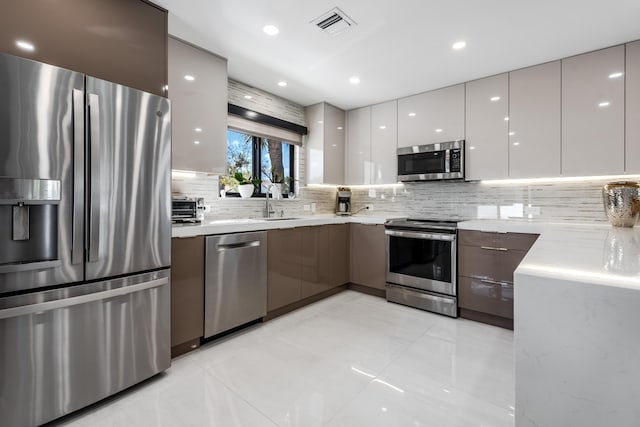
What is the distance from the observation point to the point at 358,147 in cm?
421

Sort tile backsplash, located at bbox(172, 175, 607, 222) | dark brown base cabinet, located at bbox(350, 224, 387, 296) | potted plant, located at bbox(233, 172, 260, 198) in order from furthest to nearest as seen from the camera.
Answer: dark brown base cabinet, located at bbox(350, 224, 387, 296) → potted plant, located at bbox(233, 172, 260, 198) → tile backsplash, located at bbox(172, 175, 607, 222)

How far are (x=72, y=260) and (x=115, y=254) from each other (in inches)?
7.6

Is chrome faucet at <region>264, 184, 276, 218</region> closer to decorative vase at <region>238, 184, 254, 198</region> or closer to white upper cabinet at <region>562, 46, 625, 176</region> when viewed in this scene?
decorative vase at <region>238, 184, 254, 198</region>

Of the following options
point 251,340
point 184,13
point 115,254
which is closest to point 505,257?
point 251,340

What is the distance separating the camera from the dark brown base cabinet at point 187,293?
7.10 feet

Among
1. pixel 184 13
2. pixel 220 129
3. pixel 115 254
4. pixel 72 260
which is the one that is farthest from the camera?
pixel 220 129

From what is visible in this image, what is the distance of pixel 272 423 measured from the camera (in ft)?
5.17

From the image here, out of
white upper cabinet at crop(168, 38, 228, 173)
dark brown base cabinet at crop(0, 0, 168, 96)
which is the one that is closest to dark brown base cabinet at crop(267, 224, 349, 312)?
white upper cabinet at crop(168, 38, 228, 173)

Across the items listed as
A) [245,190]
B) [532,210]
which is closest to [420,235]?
[532,210]

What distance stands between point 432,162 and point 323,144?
1373mm

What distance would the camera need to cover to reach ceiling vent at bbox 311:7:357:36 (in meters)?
2.14

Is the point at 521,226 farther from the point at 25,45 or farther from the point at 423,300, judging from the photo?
the point at 25,45

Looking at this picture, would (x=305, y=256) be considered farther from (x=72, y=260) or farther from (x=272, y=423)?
(x=72, y=260)

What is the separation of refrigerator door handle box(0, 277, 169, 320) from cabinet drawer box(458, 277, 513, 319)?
266 centimetres
